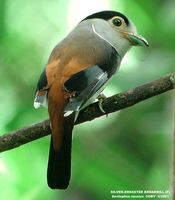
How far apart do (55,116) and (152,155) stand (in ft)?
0.71

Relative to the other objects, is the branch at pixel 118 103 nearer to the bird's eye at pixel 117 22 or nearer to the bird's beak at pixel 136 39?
the bird's beak at pixel 136 39

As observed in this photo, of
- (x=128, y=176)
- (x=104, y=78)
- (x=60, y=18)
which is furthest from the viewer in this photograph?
(x=60, y=18)

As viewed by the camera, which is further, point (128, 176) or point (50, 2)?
point (50, 2)

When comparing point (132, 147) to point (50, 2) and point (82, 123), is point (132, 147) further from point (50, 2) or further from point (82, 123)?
point (50, 2)

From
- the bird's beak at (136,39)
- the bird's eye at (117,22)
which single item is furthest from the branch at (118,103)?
the bird's eye at (117,22)

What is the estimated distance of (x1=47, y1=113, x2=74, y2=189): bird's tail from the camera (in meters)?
1.05

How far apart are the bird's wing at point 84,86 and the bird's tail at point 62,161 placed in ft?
0.14

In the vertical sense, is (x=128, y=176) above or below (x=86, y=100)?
below

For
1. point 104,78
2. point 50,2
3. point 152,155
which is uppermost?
point 50,2

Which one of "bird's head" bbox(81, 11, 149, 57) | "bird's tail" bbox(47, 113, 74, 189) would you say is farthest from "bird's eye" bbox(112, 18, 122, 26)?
"bird's tail" bbox(47, 113, 74, 189)

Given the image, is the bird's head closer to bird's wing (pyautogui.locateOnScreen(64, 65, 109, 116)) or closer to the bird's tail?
bird's wing (pyautogui.locateOnScreen(64, 65, 109, 116))

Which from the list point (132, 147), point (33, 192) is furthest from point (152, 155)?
point (33, 192)

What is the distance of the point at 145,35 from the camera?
1220 mm

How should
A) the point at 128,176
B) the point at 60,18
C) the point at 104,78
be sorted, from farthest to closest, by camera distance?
the point at 60,18
the point at 104,78
the point at 128,176
